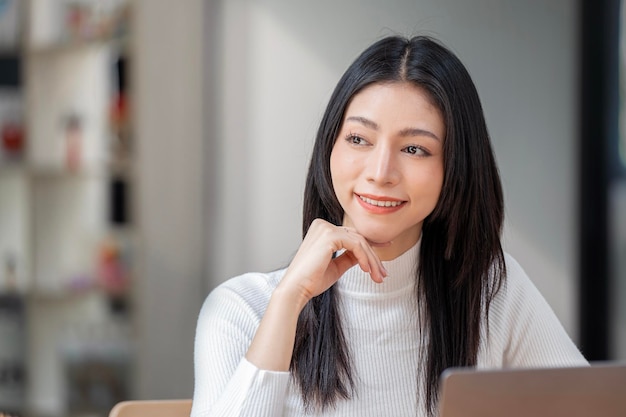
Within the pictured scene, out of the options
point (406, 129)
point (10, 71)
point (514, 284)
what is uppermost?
point (10, 71)

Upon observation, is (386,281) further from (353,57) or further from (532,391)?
(353,57)

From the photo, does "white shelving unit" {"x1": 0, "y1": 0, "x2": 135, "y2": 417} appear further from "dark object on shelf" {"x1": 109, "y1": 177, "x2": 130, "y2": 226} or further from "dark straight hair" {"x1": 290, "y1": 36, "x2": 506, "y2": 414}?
"dark straight hair" {"x1": 290, "y1": 36, "x2": 506, "y2": 414}

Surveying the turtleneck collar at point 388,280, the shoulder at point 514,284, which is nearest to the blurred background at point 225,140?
the shoulder at point 514,284

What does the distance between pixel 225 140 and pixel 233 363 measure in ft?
6.34

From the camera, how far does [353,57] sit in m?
3.27

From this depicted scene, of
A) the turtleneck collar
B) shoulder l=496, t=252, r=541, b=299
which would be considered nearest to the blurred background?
shoulder l=496, t=252, r=541, b=299

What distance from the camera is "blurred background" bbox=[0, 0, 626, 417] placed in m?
3.30

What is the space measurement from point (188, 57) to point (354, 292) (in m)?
1.94

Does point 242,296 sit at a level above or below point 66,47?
below

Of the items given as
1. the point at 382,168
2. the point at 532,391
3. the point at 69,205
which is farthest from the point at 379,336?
the point at 69,205

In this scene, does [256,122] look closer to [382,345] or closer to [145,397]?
[145,397]

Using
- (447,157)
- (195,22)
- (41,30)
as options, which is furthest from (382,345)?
(41,30)

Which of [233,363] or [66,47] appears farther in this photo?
[66,47]

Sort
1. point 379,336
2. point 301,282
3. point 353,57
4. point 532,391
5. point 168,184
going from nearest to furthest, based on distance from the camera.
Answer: point 532,391 < point 301,282 < point 379,336 < point 353,57 < point 168,184
